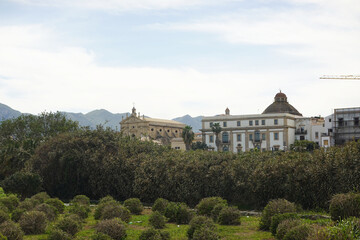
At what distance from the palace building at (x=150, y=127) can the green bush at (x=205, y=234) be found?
105 m

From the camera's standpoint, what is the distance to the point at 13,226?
14805mm

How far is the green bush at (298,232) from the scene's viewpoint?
1226cm

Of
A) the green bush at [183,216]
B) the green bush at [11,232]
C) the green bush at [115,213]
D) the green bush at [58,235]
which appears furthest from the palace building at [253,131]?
the green bush at [11,232]

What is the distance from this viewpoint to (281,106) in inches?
4793

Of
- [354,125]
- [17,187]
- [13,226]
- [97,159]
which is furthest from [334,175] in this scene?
[354,125]

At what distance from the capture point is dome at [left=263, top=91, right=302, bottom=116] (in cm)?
12055

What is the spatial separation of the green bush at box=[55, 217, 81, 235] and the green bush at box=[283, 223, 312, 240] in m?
7.24

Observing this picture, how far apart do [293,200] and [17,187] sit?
16.6 meters

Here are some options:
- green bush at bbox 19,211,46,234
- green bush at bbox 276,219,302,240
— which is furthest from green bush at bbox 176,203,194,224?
green bush at bbox 276,219,302,240

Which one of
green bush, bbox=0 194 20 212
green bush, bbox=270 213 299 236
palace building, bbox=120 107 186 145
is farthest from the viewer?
palace building, bbox=120 107 186 145

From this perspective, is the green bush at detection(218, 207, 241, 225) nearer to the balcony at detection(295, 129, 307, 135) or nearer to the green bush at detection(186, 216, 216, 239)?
the green bush at detection(186, 216, 216, 239)

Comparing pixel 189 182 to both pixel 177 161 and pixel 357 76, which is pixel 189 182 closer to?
pixel 177 161

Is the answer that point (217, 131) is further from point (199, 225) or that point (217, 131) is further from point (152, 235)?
point (152, 235)

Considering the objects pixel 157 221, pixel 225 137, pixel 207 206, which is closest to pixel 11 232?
pixel 157 221
